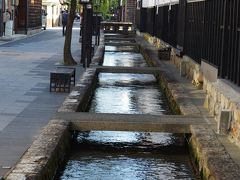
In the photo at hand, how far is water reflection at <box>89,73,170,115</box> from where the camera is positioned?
660 inches

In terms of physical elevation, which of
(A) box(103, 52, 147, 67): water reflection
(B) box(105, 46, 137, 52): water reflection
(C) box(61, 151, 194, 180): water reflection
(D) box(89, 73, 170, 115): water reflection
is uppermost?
(B) box(105, 46, 137, 52): water reflection

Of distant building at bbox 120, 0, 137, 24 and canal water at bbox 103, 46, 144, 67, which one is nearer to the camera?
canal water at bbox 103, 46, 144, 67

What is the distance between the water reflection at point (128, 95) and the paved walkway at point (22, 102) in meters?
1.21

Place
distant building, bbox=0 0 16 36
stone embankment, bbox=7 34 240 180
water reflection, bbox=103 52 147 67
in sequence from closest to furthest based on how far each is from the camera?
stone embankment, bbox=7 34 240 180 → water reflection, bbox=103 52 147 67 → distant building, bbox=0 0 16 36

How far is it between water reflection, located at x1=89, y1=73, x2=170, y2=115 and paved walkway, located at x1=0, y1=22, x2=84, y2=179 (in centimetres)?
121

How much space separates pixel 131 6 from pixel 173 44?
53080 millimetres

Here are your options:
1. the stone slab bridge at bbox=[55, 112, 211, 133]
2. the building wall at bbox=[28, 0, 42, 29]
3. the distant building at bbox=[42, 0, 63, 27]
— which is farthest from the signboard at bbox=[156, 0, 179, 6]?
the distant building at bbox=[42, 0, 63, 27]

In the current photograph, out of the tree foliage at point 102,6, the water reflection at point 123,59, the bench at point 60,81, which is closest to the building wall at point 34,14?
the tree foliage at point 102,6

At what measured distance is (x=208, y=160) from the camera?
945 centimetres

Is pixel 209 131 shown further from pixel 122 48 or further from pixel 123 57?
pixel 122 48

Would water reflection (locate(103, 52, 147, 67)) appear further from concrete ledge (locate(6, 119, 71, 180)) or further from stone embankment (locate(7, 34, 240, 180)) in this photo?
concrete ledge (locate(6, 119, 71, 180))

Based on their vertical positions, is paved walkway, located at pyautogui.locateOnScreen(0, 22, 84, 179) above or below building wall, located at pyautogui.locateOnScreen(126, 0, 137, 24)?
below

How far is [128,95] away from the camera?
1966cm

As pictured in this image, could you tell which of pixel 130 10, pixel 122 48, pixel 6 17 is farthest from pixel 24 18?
pixel 130 10
